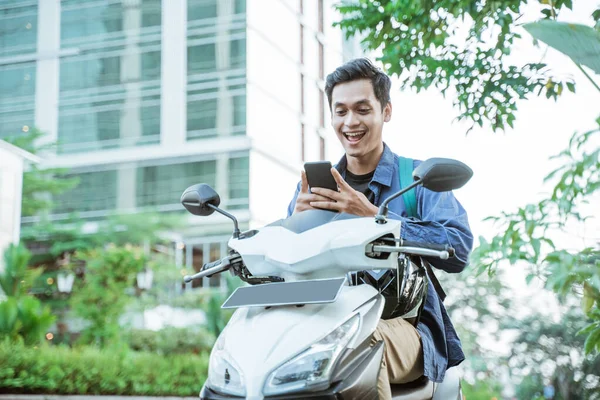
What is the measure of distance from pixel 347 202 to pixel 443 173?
0.19 metres

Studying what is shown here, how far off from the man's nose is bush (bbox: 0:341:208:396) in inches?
252

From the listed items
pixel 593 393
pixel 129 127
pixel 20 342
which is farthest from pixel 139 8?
pixel 593 393

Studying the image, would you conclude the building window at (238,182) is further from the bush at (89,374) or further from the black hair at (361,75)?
the black hair at (361,75)

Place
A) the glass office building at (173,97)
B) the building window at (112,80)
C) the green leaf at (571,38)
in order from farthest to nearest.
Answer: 1. the building window at (112,80)
2. the glass office building at (173,97)
3. the green leaf at (571,38)

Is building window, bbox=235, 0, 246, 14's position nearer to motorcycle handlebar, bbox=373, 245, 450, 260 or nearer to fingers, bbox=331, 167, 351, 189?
fingers, bbox=331, 167, 351, 189

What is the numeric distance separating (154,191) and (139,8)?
15.9ft

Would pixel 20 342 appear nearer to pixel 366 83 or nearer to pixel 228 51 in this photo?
pixel 366 83

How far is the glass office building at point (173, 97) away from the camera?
19.5 meters

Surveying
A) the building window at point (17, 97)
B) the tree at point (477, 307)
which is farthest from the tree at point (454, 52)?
the building window at point (17, 97)

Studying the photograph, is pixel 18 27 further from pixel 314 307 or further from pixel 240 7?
pixel 314 307

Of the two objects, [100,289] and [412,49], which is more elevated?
[412,49]

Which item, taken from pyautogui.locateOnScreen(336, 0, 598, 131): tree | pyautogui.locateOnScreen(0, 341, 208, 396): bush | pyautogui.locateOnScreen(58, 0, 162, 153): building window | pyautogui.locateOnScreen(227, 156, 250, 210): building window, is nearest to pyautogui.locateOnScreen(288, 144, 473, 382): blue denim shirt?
pyautogui.locateOnScreen(336, 0, 598, 131): tree

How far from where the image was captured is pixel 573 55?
1.91 meters

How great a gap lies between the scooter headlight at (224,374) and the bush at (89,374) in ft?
22.0
